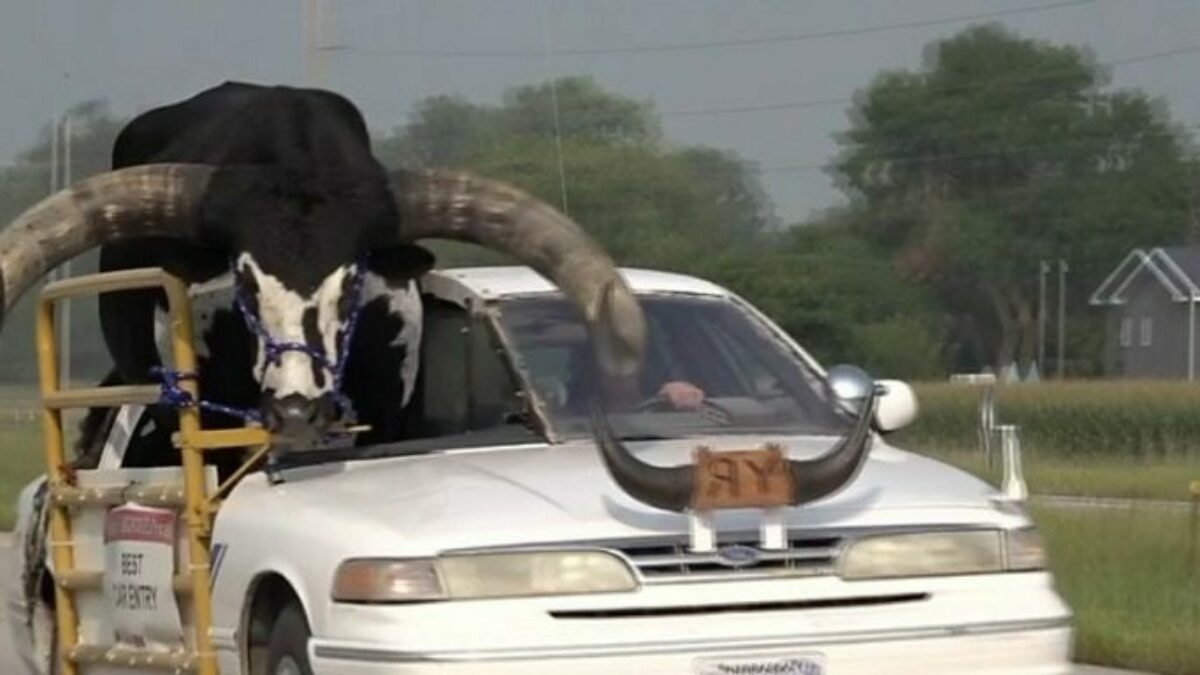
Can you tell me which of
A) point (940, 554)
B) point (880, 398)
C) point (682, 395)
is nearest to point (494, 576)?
point (940, 554)

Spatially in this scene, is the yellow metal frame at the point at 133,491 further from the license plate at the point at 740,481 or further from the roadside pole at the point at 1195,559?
the roadside pole at the point at 1195,559

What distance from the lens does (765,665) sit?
24.9 ft

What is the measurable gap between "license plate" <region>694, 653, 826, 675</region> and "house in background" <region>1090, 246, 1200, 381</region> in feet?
184

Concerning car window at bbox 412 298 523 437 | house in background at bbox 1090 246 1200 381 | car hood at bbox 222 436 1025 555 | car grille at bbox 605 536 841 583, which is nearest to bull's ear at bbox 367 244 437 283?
car window at bbox 412 298 523 437

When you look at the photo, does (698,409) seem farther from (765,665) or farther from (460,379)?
(765,665)

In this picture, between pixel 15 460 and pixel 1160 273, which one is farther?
pixel 1160 273

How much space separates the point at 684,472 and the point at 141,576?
234 centimetres

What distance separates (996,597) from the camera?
794 cm

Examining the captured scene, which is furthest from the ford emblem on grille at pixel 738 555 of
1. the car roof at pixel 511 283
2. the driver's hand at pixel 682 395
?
the car roof at pixel 511 283

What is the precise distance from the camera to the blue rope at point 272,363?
352 inches

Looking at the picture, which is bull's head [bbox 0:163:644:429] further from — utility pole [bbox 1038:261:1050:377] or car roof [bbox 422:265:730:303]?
utility pole [bbox 1038:261:1050:377]

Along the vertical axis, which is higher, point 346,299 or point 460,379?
point 346,299

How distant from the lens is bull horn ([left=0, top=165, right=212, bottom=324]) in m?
9.91

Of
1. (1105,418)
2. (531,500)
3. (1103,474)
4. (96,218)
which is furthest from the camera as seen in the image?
(1105,418)
